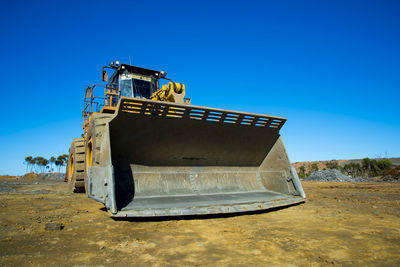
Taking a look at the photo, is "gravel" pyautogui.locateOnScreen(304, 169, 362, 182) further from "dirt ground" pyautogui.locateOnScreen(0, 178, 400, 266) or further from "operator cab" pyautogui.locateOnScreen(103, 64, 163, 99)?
"operator cab" pyautogui.locateOnScreen(103, 64, 163, 99)

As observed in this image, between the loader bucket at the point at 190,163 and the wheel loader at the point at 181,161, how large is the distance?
1 cm

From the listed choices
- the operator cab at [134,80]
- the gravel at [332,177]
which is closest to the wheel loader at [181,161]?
the operator cab at [134,80]

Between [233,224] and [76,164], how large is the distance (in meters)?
4.04

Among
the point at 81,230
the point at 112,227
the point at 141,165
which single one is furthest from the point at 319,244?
the point at 141,165

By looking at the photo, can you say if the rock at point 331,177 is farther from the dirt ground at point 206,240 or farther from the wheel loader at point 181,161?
the dirt ground at point 206,240

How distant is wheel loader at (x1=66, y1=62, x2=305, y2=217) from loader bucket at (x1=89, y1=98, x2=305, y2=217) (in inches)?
0.5

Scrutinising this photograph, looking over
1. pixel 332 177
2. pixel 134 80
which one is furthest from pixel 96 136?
pixel 332 177

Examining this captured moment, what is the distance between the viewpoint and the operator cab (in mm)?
6523

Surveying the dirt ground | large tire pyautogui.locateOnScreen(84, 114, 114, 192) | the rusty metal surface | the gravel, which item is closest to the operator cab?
large tire pyautogui.locateOnScreen(84, 114, 114, 192)

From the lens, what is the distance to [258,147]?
17.3 ft

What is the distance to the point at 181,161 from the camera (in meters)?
4.69

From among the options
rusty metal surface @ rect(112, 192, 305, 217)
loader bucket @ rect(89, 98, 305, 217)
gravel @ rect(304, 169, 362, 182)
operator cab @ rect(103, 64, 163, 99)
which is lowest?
gravel @ rect(304, 169, 362, 182)

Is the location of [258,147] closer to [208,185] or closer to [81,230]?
[208,185]

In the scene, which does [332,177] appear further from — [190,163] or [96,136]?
[96,136]
